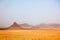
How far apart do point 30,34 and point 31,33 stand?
0.01 metres

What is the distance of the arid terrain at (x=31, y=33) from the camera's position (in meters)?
0.93

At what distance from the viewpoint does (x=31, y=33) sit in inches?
36.9

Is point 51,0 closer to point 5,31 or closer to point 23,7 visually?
point 23,7

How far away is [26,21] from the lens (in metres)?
1.05

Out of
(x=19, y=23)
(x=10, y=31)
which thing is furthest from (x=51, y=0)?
(x=10, y=31)

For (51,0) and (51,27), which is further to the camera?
(51,0)

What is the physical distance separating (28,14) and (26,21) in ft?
0.26

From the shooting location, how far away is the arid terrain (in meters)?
0.93

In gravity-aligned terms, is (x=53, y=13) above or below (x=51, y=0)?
below

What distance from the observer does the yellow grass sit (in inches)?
36.6

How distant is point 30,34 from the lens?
3.07 feet

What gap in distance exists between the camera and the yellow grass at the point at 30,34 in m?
0.93

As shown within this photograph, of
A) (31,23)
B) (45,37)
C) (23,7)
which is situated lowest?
(45,37)

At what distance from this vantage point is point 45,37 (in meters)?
0.93
